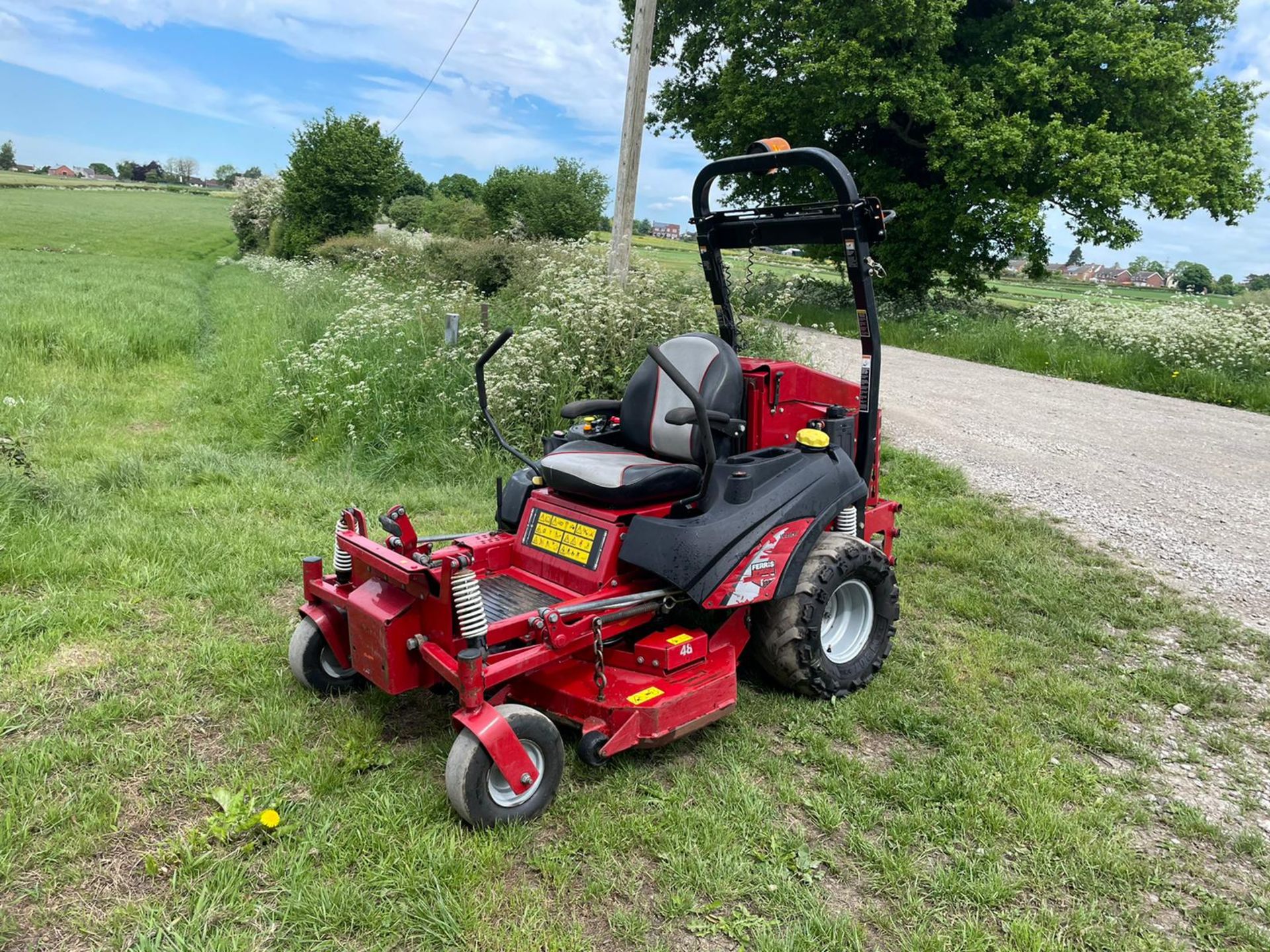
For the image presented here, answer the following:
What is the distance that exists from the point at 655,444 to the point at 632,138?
540 cm

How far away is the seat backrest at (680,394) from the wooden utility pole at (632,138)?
438cm

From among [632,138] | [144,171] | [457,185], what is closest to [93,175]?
[144,171]

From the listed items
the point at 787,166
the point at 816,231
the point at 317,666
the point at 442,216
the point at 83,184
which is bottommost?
the point at 317,666

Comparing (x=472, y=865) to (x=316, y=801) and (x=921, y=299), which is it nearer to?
(x=316, y=801)

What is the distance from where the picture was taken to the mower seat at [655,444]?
371 cm

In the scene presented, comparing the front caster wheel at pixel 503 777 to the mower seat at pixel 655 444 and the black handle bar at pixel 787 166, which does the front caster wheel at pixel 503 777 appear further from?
the black handle bar at pixel 787 166

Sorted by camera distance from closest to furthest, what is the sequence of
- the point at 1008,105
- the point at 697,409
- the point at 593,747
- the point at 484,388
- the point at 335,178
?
1. the point at 593,747
2. the point at 697,409
3. the point at 484,388
4. the point at 1008,105
5. the point at 335,178

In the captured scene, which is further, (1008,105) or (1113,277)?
(1113,277)

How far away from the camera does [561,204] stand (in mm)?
23703

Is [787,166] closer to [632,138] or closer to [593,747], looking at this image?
[593,747]

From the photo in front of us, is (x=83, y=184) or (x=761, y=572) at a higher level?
(x=83, y=184)

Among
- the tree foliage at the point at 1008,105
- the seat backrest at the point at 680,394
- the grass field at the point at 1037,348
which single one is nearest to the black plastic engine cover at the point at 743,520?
the seat backrest at the point at 680,394

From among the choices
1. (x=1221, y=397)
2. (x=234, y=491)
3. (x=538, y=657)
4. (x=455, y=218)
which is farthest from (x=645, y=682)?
(x=455, y=218)

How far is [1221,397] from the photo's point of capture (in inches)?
450
